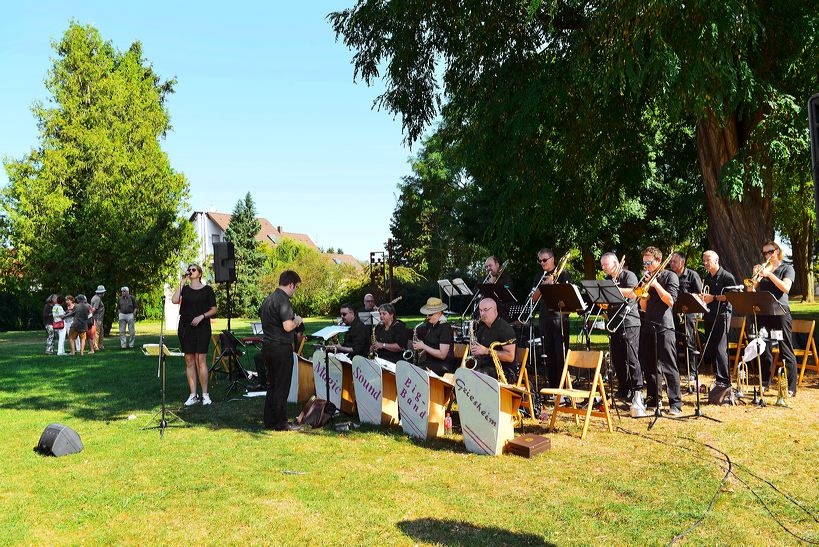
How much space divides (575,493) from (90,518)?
378 centimetres

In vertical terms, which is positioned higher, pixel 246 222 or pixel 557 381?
pixel 246 222

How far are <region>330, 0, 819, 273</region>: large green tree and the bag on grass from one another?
5.67 meters

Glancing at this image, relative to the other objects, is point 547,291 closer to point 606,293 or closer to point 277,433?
point 606,293

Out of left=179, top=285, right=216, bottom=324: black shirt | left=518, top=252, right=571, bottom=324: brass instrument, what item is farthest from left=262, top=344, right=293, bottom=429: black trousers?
left=518, top=252, right=571, bottom=324: brass instrument

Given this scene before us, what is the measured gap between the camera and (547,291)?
8016 mm

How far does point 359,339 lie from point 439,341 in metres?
1.84

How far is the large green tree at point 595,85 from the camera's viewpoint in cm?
884

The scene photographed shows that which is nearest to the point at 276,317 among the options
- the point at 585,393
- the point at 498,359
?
the point at 498,359

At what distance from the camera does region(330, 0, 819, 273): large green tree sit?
884 cm

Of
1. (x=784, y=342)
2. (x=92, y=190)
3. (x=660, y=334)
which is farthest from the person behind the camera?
(x=92, y=190)

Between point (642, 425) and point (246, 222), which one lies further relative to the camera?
point (246, 222)

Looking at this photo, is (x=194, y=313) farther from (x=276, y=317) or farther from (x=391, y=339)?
(x=391, y=339)

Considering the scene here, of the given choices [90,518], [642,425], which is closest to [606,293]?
[642,425]

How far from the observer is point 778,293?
8.82 meters
